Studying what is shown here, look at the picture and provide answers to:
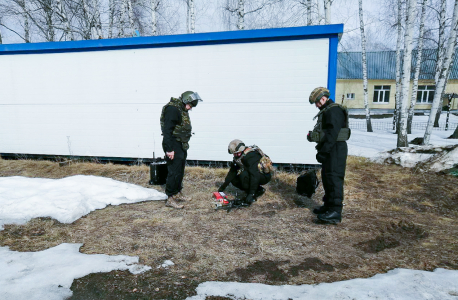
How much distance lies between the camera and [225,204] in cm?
466

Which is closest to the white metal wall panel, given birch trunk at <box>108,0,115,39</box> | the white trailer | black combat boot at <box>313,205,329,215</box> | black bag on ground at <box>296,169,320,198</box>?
the white trailer

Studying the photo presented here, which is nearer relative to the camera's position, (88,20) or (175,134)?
(175,134)

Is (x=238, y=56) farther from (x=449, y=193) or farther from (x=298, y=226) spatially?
(x=449, y=193)

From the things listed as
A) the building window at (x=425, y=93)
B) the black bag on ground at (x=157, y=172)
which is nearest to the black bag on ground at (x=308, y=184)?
the black bag on ground at (x=157, y=172)

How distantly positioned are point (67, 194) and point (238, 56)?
4333 mm

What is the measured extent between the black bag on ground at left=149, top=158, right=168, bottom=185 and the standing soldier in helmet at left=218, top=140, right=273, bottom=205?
63.4 inches

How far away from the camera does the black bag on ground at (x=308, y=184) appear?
4836 millimetres

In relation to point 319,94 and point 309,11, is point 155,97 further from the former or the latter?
point 309,11

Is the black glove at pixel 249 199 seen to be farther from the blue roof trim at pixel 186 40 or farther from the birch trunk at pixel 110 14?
the birch trunk at pixel 110 14

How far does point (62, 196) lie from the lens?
4.77 m

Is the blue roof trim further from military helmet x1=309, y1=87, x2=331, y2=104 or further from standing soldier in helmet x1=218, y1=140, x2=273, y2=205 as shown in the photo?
standing soldier in helmet x1=218, y1=140, x2=273, y2=205

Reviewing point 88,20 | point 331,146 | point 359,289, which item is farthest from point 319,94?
point 88,20

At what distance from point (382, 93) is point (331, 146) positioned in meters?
26.7

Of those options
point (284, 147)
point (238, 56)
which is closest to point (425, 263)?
point (284, 147)
